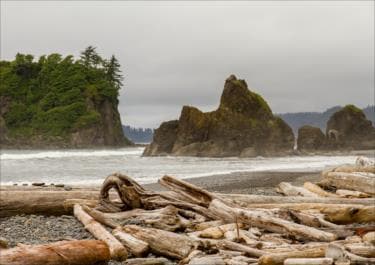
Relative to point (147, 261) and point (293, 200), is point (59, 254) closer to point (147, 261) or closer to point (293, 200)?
point (147, 261)

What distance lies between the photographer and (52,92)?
94312 mm

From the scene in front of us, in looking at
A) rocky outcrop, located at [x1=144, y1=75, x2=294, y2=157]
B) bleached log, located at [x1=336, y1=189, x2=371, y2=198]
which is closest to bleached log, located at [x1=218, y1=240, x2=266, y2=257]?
bleached log, located at [x1=336, y1=189, x2=371, y2=198]

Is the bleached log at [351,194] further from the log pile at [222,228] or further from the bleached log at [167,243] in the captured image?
the bleached log at [167,243]

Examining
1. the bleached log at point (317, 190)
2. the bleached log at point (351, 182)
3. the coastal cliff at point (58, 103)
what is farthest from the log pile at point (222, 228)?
the coastal cliff at point (58, 103)

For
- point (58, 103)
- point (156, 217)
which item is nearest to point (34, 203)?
point (156, 217)

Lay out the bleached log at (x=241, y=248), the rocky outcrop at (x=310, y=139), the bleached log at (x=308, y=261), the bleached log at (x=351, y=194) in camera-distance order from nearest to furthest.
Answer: the bleached log at (x=308, y=261) < the bleached log at (x=241, y=248) < the bleached log at (x=351, y=194) < the rocky outcrop at (x=310, y=139)

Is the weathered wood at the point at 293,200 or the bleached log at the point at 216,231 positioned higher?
the weathered wood at the point at 293,200

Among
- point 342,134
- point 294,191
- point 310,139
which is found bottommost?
point 294,191

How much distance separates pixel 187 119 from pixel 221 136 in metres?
4.56

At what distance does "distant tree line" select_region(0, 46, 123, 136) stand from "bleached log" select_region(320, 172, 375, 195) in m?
79.4

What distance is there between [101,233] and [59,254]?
6.99 feet

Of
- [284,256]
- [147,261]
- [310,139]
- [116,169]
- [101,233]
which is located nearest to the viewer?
[284,256]

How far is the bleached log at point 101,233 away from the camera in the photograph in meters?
6.12

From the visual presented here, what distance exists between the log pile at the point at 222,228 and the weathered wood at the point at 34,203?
1.23ft
